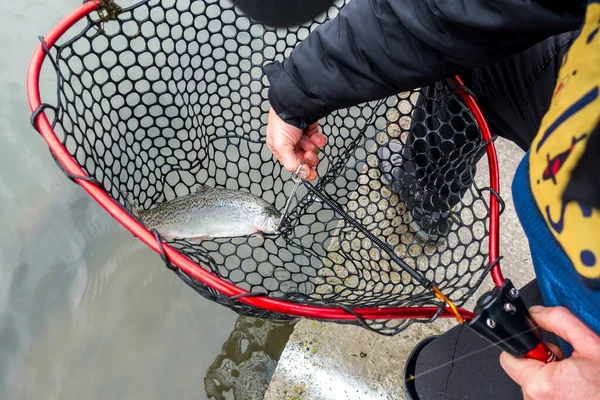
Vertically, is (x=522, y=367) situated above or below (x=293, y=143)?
below

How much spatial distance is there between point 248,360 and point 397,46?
5.62 ft

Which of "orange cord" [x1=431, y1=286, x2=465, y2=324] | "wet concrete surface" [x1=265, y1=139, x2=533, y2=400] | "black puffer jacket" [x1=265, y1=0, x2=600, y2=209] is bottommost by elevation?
"wet concrete surface" [x1=265, y1=139, x2=533, y2=400]

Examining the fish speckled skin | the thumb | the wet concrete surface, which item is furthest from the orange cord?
the wet concrete surface

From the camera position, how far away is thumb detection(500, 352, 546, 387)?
1.04m

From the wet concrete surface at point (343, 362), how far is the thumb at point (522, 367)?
1.03 meters

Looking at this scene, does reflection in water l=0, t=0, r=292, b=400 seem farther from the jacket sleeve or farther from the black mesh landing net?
the jacket sleeve

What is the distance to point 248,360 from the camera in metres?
2.32

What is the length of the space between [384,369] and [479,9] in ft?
5.17

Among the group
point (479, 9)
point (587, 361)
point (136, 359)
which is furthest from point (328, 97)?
point (136, 359)

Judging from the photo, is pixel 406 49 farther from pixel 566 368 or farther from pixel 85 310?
pixel 85 310

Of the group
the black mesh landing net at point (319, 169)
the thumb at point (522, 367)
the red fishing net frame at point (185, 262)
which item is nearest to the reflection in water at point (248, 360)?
the black mesh landing net at point (319, 169)

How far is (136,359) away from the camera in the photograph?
2324 millimetres

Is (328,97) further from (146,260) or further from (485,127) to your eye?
(146,260)

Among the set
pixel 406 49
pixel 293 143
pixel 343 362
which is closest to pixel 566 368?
pixel 406 49
